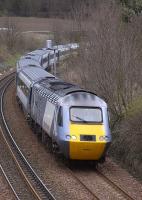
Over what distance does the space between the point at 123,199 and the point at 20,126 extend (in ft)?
41.3

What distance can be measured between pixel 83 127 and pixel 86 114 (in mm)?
559

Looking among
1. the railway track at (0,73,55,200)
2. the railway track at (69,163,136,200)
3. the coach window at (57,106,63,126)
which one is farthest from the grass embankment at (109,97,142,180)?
the railway track at (0,73,55,200)

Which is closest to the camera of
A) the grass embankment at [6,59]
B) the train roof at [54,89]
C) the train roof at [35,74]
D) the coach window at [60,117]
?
the coach window at [60,117]

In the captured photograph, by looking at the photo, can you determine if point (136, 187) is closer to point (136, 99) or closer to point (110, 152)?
point (110, 152)

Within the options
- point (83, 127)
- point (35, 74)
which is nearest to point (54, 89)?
point (83, 127)

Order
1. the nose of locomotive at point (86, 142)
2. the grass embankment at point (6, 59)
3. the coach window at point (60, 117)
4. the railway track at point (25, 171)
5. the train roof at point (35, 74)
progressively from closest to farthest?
1. the railway track at point (25, 171)
2. the nose of locomotive at point (86, 142)
3. the coach window at point (60, 117)
4. the train roof at point (35, 74)
5. the grass embankment at point (6, 59)

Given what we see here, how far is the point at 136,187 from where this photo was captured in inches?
688

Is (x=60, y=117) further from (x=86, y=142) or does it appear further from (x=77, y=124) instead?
(x=86, y=142)

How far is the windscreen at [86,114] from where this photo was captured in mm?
18969

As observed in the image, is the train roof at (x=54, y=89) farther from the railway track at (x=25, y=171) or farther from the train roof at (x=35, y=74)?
the railway track at (x=25, y=171)

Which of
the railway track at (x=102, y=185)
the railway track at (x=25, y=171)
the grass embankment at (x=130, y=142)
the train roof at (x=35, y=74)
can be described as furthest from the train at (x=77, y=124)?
the train roof at (x=35, y=74)

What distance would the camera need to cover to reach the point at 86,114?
62.6ft

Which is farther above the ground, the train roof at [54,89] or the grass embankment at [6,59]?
the train roof at [54,89]

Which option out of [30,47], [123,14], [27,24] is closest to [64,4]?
[27,24]
